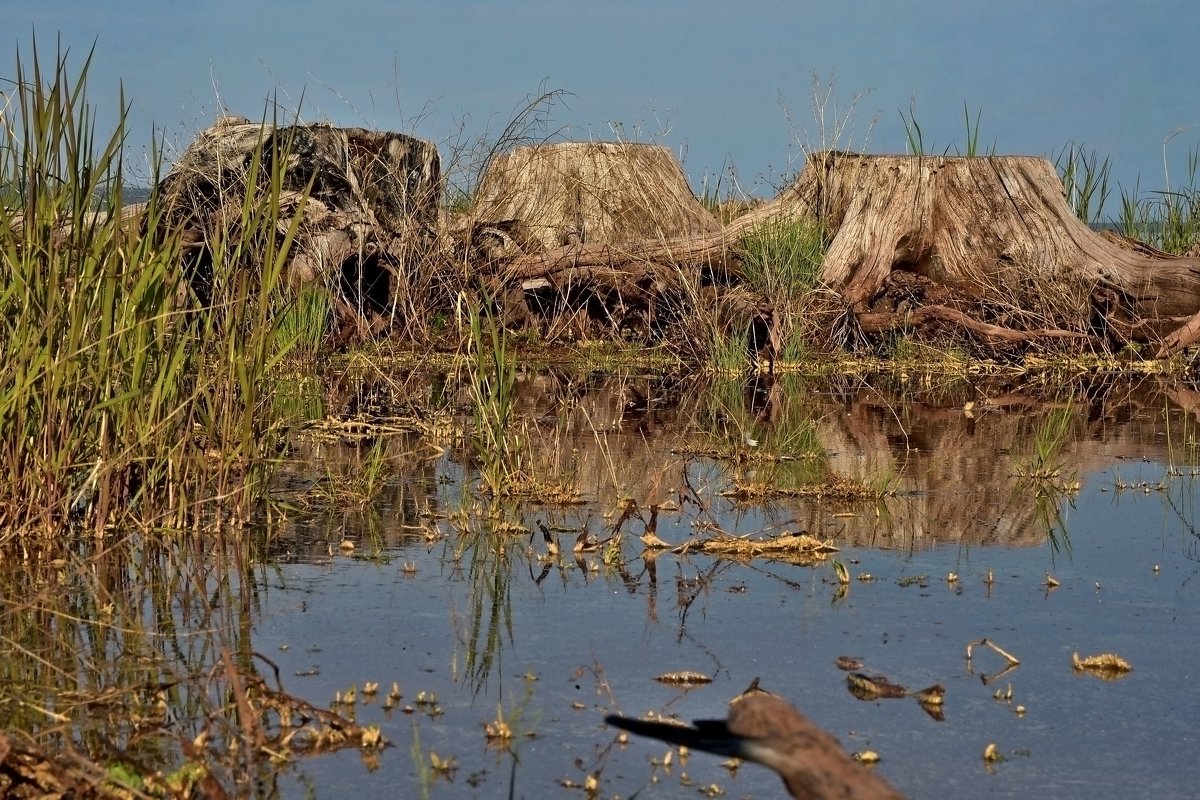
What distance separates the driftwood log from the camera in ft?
42.1

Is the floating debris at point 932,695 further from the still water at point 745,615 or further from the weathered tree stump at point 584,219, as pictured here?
the weathered tree stump at point 584,219

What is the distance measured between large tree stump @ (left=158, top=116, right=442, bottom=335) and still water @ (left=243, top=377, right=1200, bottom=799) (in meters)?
4.90

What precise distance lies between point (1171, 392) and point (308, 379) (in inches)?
244

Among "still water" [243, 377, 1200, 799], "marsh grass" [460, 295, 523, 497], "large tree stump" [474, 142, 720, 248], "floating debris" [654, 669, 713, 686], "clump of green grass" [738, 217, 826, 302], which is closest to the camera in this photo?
"still water" [243, 377, 1200, 799]

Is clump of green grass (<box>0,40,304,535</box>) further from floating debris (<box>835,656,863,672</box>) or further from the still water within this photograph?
floating debris (<box>835,656,863,672</box>)

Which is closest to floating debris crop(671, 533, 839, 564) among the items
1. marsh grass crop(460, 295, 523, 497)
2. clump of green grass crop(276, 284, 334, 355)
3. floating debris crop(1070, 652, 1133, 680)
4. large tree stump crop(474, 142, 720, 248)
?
marsh grass crop(460, 295, 523, 497)

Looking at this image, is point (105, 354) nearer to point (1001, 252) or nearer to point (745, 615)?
point (745, 615)

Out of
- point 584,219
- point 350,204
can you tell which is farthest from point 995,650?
point 584,219

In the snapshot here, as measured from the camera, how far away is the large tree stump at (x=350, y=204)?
1191cm

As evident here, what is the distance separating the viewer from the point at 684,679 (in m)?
3.47

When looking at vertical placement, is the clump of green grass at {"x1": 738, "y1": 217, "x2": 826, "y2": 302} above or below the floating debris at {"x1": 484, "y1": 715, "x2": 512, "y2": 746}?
above

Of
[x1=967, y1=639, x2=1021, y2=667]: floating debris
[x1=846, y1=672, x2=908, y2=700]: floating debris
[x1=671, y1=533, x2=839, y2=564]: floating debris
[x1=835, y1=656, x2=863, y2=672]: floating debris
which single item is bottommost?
[x1=846, y1=672, x2=908, y2=700]: floating debris

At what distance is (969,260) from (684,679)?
10.6 meters

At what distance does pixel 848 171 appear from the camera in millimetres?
13758
